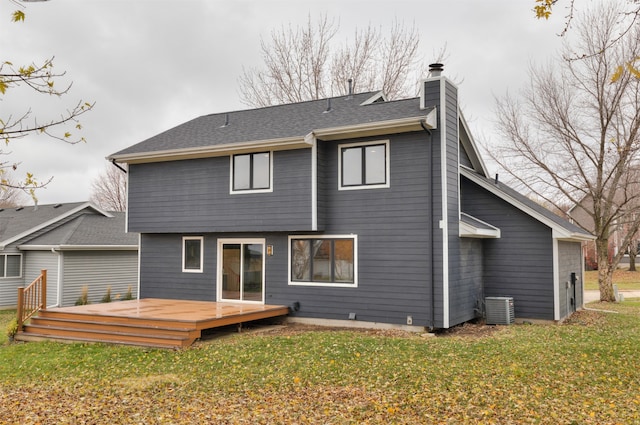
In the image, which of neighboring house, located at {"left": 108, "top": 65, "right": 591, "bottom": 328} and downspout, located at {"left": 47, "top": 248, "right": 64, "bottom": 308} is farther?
downspout, located at {"left": 47, "top": 248, "right": 64, "bottom": 308}

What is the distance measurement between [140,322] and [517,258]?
9314 millimetres

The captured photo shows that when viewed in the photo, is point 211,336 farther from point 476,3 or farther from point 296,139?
point 476,3

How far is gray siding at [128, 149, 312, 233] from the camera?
1270 cm

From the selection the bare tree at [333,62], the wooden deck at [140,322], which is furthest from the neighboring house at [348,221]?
the bare tree at [333,62]

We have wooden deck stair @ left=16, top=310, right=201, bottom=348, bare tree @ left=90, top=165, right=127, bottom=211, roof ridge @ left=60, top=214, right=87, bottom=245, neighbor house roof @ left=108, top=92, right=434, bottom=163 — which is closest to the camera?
wooden deck stair @ left=16, top=310, right=201, bottom=348

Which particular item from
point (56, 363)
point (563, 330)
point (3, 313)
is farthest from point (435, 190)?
point (3, 313)

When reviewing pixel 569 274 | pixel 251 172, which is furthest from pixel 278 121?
pixel 569 274

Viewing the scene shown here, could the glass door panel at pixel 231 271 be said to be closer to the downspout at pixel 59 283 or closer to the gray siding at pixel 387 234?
the gray siding at pixel 387 234

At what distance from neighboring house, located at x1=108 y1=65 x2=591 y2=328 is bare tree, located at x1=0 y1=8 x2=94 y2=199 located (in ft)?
24.9

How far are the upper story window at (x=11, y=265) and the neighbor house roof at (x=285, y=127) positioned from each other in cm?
889

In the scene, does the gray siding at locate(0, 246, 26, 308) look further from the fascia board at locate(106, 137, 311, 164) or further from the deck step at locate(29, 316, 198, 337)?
the deck step at locate(29, 316, 198, 337)

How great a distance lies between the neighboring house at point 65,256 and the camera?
1998 centimetres

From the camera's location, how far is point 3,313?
18547 mm

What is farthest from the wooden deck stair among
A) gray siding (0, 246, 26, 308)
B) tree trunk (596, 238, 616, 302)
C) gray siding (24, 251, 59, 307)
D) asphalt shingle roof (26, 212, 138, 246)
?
tree trunk (596, 238, 616, 302)
